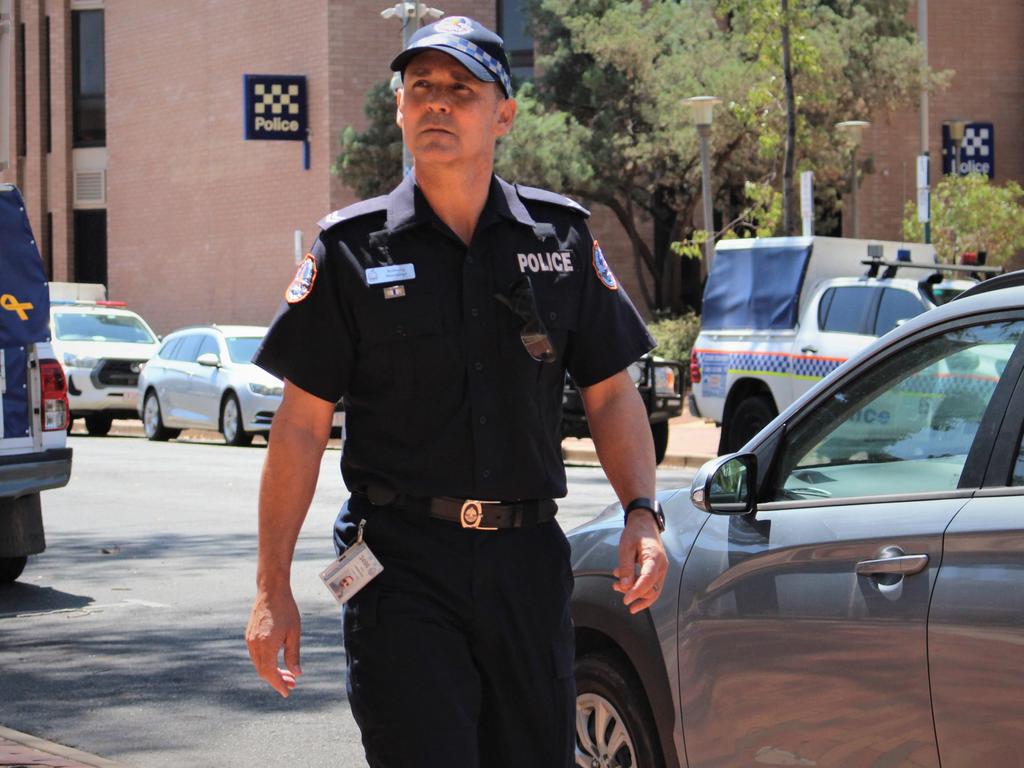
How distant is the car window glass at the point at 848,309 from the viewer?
16.4 metres

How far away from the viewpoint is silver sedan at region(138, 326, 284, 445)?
72.4 feet

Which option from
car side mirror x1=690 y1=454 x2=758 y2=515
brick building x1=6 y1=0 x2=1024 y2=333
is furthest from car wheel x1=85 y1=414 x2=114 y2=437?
car side mirror x1=690 y1=454 x2=758 y2=515

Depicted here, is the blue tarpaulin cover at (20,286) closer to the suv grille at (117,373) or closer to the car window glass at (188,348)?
the car window glass at (188,348)

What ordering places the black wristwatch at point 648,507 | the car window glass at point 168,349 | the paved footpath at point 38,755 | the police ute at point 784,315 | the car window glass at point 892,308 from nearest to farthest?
1. the black wristwatch at point 648,507
2. the paved footpath at point 38,755
3. the car window glass at point 892,308
4. the police ute at point 784,315
5. the car window glass at point 168,349

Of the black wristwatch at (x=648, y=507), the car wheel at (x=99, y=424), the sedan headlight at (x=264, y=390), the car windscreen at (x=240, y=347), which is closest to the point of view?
the black wristwatch at (x=648, y=507)

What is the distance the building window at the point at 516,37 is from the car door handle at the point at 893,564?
32124 millimetres

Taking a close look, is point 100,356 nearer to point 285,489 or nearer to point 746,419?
point 746,419

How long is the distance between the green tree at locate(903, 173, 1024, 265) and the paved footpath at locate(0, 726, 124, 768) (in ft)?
74.2

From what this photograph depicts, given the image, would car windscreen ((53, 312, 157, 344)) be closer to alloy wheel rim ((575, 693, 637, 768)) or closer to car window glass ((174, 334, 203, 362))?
car window glass ((174, 334, 203, 362))

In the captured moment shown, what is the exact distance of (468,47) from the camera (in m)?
3.43

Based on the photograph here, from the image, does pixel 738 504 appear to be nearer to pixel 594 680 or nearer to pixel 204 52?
pixel 594 680

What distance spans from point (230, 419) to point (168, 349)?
7.36 ft

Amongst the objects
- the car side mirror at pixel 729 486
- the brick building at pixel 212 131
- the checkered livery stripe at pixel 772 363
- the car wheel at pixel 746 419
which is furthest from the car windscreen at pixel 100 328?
the car side mirror at pixel 729 486

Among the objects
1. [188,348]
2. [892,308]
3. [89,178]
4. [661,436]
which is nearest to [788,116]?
[661,436]
